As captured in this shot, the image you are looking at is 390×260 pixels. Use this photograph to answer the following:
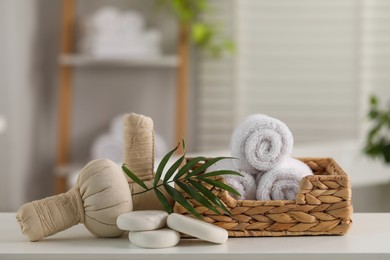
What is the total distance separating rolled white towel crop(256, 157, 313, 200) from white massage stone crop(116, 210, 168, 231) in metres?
0.16

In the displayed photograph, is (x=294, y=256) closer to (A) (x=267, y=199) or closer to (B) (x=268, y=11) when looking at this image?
(A) (x=267, y=199)

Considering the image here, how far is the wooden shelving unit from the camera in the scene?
3404mm

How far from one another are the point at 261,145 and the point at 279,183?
63mm

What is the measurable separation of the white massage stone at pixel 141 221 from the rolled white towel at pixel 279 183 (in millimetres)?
156

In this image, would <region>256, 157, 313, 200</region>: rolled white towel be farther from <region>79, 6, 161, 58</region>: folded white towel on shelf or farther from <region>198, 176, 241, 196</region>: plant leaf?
<region>79, 6, 161, 58</region>: folded white towel on shelf

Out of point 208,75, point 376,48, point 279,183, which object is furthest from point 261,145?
point 376,48

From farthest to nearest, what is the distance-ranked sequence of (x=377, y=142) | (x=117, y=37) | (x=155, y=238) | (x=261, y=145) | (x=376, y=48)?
(x=376, y=48) → (x=117, y=37) → (x=377, y=142) → (x=261, y=145) → (x=155, y=238)

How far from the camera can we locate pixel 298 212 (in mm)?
968

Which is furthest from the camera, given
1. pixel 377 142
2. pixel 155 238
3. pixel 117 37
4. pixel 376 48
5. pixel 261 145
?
pixel 376 48

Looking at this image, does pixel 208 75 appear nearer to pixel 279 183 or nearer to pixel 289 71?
pixel 289 71

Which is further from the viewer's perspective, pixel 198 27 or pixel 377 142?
pixel 198 27

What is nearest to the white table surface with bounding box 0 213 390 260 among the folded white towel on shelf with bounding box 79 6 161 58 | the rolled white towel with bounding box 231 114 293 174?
the rolled white towel with bounding box 231 114 293 174

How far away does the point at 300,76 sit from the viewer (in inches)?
142

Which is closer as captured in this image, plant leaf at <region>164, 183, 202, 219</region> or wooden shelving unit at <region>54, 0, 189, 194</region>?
plant leaf at <region>164, 183, 202, 219</region>
